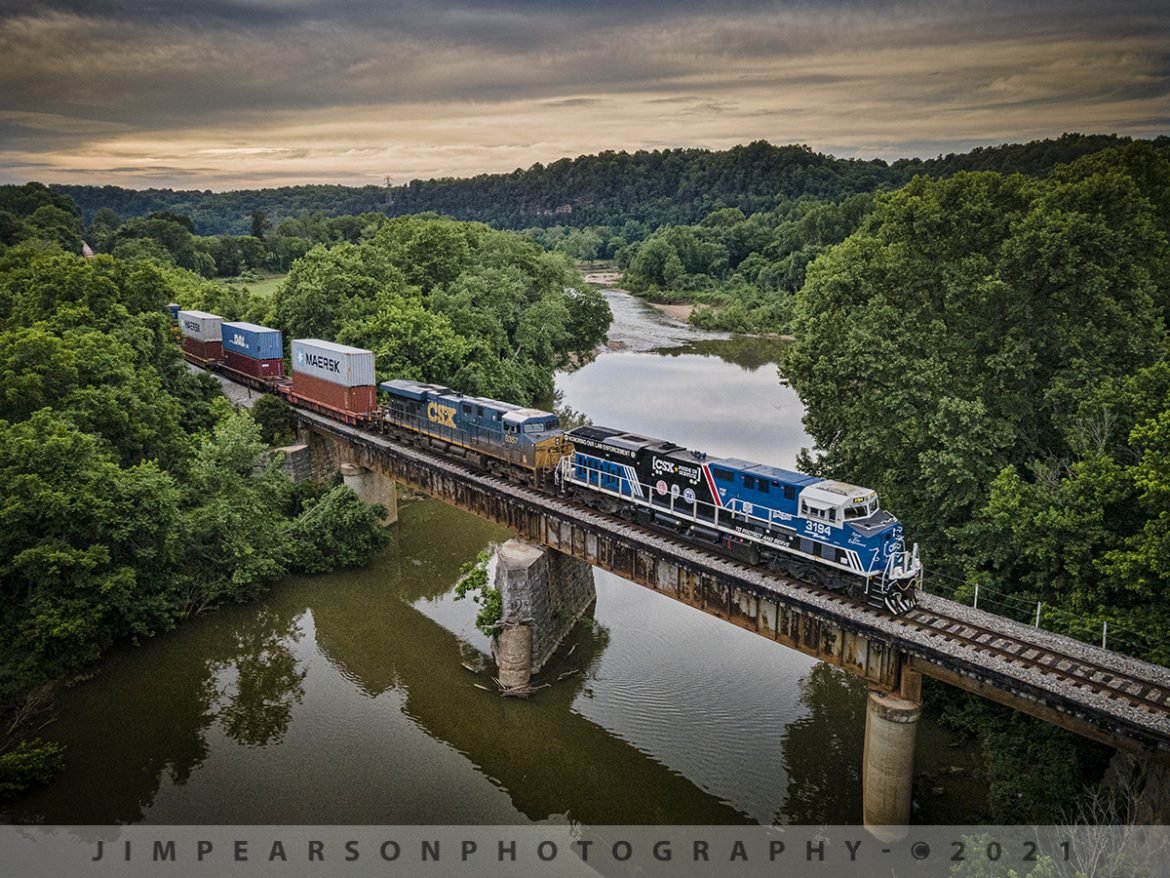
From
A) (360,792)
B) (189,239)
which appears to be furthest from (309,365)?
(189,239)

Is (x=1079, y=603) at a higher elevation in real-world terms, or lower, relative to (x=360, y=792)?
higher

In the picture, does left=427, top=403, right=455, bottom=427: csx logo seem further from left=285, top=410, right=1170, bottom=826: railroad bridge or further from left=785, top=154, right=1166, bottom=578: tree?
left=785, top=154, right=1166, bottom=578: tree

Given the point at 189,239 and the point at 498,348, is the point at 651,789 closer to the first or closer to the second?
the point at 498,348

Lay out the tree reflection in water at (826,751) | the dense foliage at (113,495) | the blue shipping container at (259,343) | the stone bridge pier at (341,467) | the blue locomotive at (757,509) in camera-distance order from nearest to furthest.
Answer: the blue locomotive at (757,509), the tree reflection in water at (826,751), the dense foliage at (113,495), the stone bridge pier at (341,467), the blue shipping container at (259,343)

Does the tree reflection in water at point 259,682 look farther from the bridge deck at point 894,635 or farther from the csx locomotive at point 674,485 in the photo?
the csx locomotive at point 674,485

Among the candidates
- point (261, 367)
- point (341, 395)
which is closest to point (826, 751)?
point (341, 395)

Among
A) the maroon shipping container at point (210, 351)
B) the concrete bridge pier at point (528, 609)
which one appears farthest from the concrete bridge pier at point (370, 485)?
the maroon shipping container at point (210, 351)
